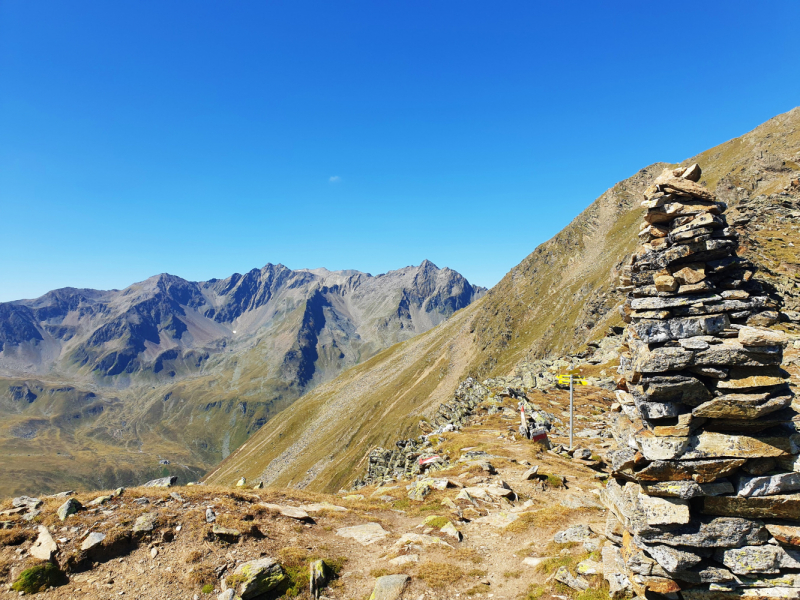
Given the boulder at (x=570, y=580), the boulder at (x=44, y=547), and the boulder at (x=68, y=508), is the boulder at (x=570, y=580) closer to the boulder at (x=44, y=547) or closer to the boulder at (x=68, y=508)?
the boulder at (x=44, y=547)

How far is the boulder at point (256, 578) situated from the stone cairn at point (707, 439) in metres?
12.2

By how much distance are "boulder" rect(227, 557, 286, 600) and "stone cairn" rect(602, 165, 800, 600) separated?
40.2 ft

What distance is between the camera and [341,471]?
405 ft

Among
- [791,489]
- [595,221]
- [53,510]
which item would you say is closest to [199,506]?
[53,510]

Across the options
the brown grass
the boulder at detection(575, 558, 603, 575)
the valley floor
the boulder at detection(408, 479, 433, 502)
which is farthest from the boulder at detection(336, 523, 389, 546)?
the boulder at detection(575, 558, 603, 575)

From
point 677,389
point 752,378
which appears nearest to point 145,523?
point 677,389

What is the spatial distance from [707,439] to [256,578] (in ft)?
53.7

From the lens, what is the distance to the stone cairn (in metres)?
11.0

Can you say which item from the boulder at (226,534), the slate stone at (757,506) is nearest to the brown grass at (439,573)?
the boulder at (226,534)

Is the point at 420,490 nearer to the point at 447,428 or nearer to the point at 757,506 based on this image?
the point at 757,506

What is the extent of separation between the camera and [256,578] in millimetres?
14523

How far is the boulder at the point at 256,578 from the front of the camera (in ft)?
46.8

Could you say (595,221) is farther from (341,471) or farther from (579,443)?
(579,443)

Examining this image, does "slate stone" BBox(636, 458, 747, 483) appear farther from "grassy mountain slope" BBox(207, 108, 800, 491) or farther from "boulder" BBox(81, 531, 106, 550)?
"grassy mountain slope" BBox(207, 108, 800, 491)
